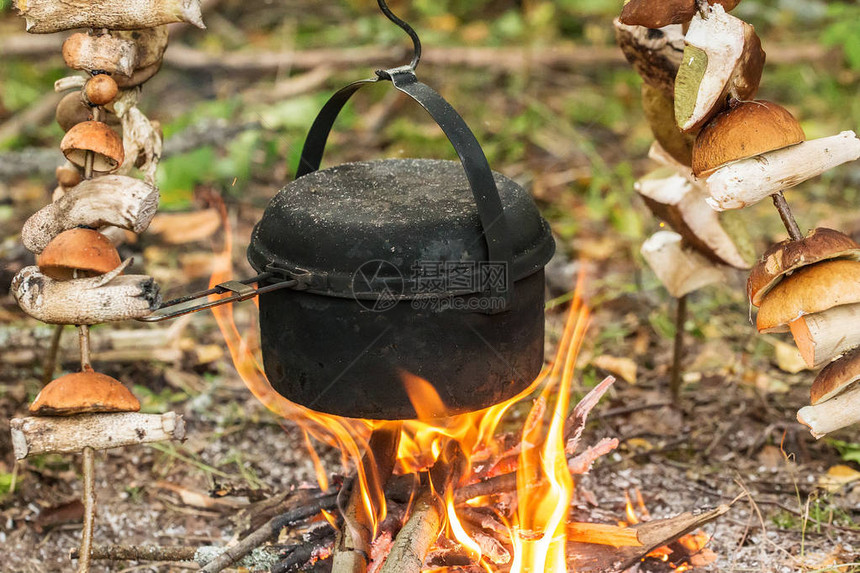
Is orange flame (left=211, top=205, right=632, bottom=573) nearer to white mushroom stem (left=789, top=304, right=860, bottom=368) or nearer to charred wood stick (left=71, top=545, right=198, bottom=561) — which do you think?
charred wood stick (left=71, top=545, right=198, bottom=561)

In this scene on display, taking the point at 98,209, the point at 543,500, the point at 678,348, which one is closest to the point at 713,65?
the point at 543,500

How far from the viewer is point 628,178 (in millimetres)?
5055

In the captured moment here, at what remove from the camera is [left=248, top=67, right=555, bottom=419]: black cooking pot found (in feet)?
6.56

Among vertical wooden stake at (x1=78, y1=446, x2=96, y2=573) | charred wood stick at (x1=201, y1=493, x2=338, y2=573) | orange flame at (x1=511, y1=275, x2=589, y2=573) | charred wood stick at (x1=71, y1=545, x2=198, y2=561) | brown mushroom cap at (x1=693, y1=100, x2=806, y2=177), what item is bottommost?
charred wood stick at (x1=71, y1=545, x2=198, y2=561)

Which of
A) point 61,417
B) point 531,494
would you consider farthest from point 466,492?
point 61,417

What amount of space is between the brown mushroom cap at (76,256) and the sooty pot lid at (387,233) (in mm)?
365

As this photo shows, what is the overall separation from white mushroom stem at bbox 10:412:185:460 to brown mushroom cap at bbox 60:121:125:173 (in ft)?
1.85

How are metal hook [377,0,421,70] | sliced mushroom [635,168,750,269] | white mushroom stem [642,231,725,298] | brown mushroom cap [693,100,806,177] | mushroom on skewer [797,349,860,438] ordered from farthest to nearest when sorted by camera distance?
1. white mushroom stem [642,231,725,298]
2. sliced mushroom [635,168,750,269]
3. metal hook [377,0,421,70]
4. mushroom on skewer [797,349,860,438]
5. brown mushroom cap [693,100,806,177]

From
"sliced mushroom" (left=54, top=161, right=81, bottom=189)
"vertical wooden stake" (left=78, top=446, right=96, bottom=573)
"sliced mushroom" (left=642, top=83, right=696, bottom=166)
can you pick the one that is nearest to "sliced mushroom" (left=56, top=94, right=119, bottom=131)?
"sliced mushroom" (left=54, top=161, right=81, bottom=189)

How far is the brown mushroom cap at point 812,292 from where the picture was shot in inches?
72.9

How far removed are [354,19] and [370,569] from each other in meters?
5.56

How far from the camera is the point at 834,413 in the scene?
1.96 metres

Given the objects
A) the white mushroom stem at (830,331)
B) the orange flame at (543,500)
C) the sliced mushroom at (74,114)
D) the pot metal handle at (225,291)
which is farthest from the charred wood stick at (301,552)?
the white mushroom stem at (830,331)

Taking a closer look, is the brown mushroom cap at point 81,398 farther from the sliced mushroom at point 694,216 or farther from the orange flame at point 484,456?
the sliced mushroom at point 694,216
